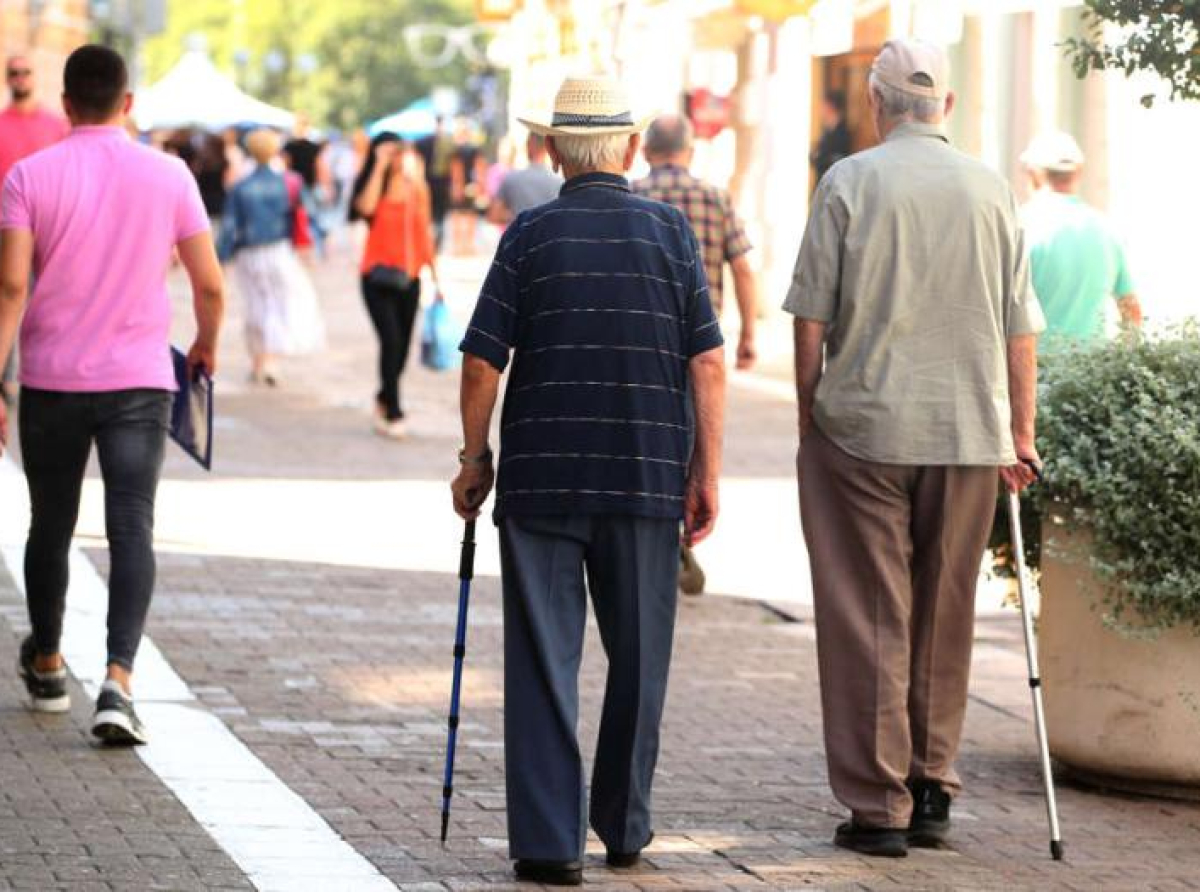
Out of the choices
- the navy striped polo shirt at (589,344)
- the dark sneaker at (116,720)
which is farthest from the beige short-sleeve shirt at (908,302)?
the dark sneaker at (116,720)

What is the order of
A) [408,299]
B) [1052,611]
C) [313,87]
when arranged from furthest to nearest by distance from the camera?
[313,87] → [408,299] → [1052,611]

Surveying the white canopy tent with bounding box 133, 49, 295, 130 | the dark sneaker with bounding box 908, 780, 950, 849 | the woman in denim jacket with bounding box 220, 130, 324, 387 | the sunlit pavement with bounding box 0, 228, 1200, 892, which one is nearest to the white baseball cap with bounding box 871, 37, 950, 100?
the dark sneaker with bounding box 908, 780, 950, 849

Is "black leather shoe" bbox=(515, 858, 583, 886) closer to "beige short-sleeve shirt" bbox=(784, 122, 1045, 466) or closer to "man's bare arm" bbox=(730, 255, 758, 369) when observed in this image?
"beige short-sleeve shirt" bbox=(784, 122, 1045, 466)

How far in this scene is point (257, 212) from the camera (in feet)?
69.7

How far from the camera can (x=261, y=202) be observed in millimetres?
21219

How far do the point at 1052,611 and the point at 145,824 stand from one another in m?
2.58

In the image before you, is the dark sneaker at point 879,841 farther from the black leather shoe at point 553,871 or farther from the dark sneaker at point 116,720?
the dark sneaker at point 116,720

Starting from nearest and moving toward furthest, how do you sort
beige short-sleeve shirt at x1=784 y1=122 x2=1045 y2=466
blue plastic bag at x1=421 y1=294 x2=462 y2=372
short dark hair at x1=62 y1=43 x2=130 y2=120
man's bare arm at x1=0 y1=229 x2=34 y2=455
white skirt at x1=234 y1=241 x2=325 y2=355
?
beige short-sleeve shirt at x1=784 y1=122 x2=1045 y2=466, man's bare arm at x1=0 y1=229 x2=34 y2=455, short dark hair at x1=62 y1=43 x2=130 y2=120, blue plastic bag at x1=421 y1=294 x2=462 y2=372, white skirt at x1=234 y1=241 x2=325 y2=355

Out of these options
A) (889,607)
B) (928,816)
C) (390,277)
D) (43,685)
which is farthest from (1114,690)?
(390,277)

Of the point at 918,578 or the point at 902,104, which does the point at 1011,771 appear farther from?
the point at 902,104

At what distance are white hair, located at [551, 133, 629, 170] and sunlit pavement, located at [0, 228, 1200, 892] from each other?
159 centimetres

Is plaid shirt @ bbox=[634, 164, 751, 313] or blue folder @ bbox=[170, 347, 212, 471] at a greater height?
plaid shirt @ bbox=[634, 164, 751, 313]

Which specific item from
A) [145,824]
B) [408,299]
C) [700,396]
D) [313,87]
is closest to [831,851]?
[700,396]

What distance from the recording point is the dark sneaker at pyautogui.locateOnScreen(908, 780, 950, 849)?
7191 millimetres
